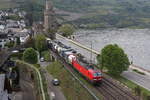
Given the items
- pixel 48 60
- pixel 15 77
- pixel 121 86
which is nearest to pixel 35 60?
pixel 48 60

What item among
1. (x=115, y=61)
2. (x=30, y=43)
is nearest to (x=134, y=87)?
(x=115, y=61)

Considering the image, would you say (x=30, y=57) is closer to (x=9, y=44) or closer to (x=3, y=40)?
(x=9, y=44)

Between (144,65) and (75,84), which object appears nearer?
(75,84)

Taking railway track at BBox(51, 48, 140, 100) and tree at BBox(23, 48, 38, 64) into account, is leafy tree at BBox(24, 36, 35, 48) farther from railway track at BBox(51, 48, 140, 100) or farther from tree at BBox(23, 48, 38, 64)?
railway track at BBox(51, 48, 140, 100)

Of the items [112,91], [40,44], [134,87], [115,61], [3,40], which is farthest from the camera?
[3,40]

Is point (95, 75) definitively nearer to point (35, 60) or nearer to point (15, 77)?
point (15, 77)

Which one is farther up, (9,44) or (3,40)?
(3,40)

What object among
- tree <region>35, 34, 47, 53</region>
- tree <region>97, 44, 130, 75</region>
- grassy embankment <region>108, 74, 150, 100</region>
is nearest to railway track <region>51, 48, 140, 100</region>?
grassy embankment <region>108, 74, 150, 100</region>

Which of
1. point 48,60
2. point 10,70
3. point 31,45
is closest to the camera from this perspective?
point 10,70

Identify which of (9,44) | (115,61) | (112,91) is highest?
(115,61)

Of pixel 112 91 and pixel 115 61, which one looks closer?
pixel 112 91
